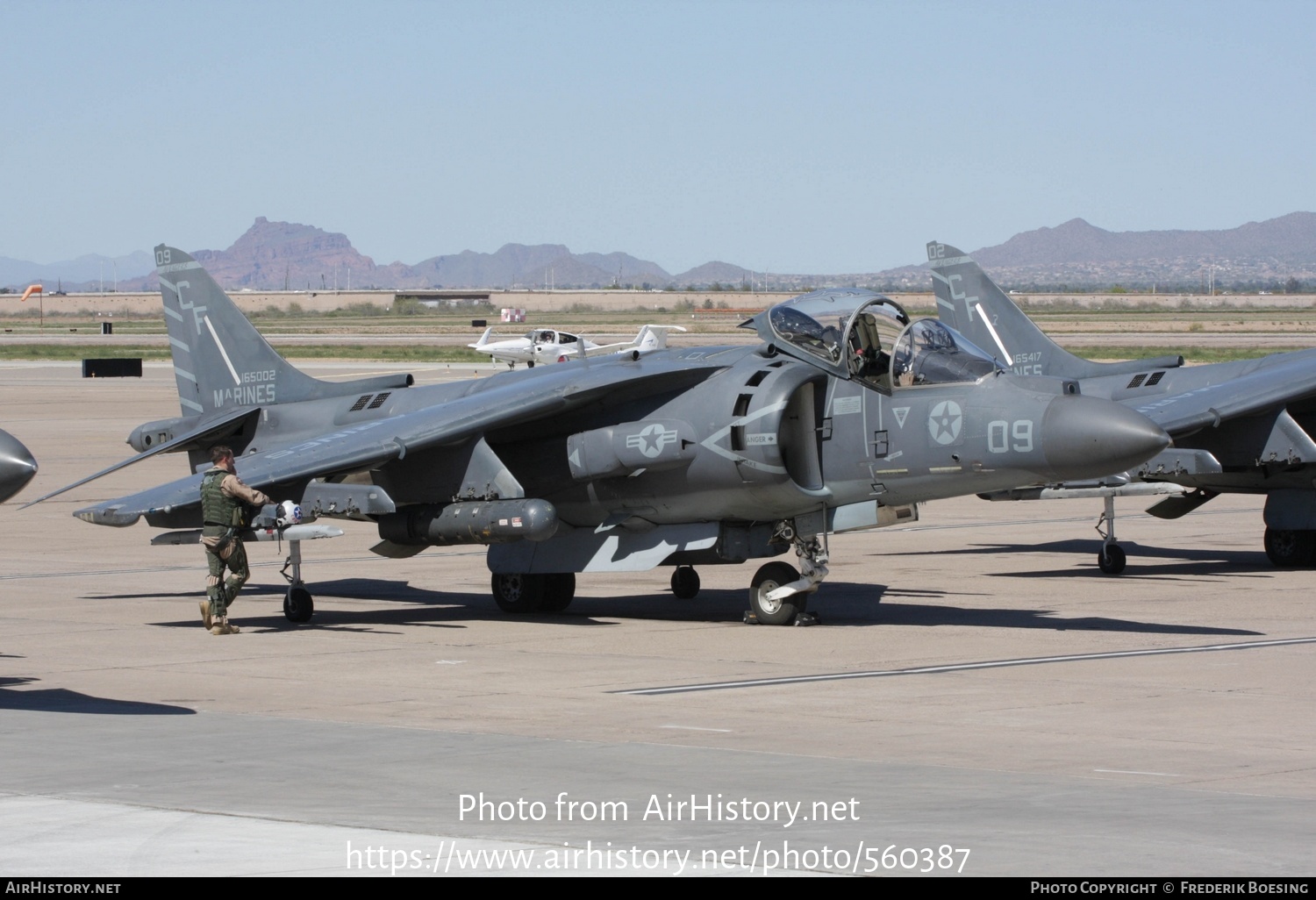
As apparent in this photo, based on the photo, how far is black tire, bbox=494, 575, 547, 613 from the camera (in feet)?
58.5

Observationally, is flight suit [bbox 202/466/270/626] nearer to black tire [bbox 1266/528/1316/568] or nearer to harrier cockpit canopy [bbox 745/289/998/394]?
harrier cockpit canopy [bbox 745/289/998/394]

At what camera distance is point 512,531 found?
53.0 feet

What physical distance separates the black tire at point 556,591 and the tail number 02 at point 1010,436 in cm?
483

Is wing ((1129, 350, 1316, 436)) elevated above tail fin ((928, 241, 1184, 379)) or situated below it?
below

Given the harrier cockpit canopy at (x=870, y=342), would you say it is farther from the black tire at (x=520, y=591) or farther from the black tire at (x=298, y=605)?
the black tire at (x=298, y=605)

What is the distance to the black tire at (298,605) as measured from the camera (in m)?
17.1

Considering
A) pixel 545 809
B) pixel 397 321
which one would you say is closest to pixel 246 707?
pixel 545 809

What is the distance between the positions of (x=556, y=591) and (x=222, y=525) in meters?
3.56

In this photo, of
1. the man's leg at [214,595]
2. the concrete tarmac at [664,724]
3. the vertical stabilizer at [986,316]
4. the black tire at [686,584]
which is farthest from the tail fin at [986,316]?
the man's leg at [214,595]

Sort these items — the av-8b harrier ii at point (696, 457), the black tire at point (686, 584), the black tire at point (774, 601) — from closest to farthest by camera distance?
the av-8b harrier ii at point (696, 457), the black tire at point (774, 601), the black tire at point (686, 584)

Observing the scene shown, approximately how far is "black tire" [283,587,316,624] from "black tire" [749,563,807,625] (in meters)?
4.29

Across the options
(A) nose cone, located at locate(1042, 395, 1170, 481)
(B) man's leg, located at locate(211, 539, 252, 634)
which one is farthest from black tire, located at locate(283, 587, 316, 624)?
(A) nose cone, located at locate(1042, 395, 1170, 481)

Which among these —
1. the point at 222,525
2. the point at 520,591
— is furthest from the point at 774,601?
the point at 222,525

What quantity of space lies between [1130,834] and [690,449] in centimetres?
880
